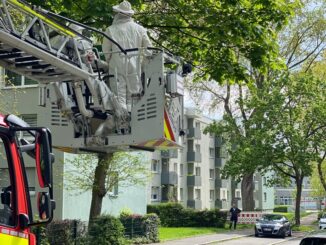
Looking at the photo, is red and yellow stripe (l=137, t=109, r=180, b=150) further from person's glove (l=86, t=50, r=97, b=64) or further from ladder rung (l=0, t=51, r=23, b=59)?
ladder rung (l=0, t=51, r=23, b=59)

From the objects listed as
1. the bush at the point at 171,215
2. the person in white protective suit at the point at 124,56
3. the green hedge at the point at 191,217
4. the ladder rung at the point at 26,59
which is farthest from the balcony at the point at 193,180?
the ladder rung at the point at 26,59

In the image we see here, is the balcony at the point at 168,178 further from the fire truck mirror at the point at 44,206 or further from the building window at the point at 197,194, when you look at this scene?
the fire truck mirror at the point at 44,206

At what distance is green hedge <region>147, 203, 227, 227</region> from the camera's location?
3894 cm

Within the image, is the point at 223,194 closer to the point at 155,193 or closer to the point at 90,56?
the point at 155,193

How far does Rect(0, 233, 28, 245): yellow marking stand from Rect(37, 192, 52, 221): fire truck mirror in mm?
350

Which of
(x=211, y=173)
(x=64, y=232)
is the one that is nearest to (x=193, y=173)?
(x=211, y=173)

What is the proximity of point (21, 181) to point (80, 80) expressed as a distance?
161 centimetres

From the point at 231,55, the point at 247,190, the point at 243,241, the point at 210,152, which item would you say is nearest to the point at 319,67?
the point at 247,190

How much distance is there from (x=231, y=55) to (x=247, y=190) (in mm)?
34713

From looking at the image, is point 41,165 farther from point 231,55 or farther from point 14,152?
point 231,55

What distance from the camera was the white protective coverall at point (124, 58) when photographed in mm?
6348

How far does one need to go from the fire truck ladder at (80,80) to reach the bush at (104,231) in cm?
1300

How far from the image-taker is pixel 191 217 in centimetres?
3925

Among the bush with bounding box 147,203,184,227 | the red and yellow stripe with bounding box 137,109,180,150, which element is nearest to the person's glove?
the red and yellow stripe with bounding box 137,109,180,150
